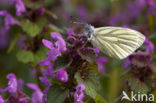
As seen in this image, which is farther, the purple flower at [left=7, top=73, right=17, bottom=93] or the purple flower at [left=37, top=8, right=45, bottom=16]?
the purple flower at [left=37, top=8, right=45, bottom=16]

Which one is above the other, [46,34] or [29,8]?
[29,8]

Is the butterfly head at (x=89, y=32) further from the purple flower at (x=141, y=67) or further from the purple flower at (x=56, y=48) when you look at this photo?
the purple flower at (x=141, y=67)

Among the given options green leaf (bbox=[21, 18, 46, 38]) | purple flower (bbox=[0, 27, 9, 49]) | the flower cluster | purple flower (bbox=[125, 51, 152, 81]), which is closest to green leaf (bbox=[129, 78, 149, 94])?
purple flower (bbox=[125, 51, 152, 81])

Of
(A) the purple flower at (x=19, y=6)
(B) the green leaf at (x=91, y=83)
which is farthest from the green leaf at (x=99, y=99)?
(A) the purple flower at (x=19, y=6)

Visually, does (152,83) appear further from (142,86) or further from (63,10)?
(63,10)

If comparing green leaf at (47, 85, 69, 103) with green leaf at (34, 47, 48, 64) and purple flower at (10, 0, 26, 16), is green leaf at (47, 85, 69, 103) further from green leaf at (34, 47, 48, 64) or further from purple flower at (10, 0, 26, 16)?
purple flower at (10, 0, 26, 16)

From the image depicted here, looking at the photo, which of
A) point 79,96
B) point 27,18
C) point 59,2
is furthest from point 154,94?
point 59,2
